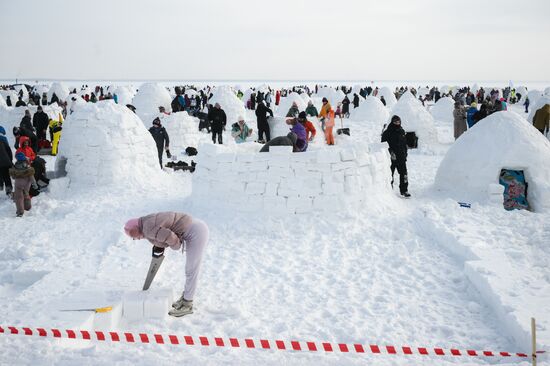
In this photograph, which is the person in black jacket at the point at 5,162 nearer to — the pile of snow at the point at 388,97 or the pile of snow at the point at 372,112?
the pile of snow at the point at 372,112

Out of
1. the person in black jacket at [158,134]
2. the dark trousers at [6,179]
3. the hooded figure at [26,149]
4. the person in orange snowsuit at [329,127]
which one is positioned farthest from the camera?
the person in orange snowsuit at [329,127]

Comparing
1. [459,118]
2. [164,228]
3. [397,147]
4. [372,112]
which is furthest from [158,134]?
[372,112]

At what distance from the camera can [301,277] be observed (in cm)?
538

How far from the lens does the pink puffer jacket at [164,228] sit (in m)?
4.03

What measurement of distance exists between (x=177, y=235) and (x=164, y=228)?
0.20m

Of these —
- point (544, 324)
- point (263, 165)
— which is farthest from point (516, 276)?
point (263, 165)

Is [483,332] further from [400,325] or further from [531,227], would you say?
[531,227]

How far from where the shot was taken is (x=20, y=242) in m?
6.62

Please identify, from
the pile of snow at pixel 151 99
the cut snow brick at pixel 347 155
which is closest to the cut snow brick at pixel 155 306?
the cut snow brick at pixel 347 155

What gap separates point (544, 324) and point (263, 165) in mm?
4545

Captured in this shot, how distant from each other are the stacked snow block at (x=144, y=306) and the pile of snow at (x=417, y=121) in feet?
38.4

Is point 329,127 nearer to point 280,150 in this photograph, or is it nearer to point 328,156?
point 328,156

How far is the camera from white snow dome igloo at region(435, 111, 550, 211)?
7.85 metres

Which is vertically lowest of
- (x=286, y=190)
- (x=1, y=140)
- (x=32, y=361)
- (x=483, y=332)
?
(x=483, y=332)
